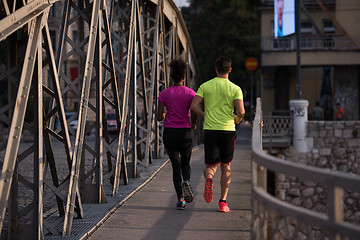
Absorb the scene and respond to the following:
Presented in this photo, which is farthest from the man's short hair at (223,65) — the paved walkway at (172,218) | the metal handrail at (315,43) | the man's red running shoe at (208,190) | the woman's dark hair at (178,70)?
the metal handrail at (315,43)

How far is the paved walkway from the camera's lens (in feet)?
21.2

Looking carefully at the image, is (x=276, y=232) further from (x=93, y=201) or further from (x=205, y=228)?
(x=93, y=201)

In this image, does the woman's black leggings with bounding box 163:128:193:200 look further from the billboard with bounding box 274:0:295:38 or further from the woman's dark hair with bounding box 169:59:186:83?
the billboard with bounding box 274:0:295:38

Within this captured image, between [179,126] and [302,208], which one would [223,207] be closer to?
[179,126]

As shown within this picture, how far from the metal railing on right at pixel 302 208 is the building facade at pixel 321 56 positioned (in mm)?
31014

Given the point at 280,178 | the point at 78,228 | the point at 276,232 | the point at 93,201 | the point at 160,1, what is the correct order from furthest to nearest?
the point at 280,178 < the point at 160,1 < the point at 93,201 < the point at 78,228 < the point at 276,232

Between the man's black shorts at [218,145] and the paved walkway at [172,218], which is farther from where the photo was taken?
the man's black shorts at [218,145]

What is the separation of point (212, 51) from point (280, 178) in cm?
3289

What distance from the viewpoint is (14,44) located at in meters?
5.61

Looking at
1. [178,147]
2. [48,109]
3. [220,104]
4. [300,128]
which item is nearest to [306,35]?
[300,128]

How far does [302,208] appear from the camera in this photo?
11.5 ft

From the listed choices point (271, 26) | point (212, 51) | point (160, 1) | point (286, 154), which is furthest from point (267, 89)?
point (160, 1)

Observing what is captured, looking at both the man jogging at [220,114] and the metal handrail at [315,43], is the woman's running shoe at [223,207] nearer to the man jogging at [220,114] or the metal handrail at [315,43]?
the man jogging at [220,114]

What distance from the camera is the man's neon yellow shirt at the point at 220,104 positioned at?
24.7ft
